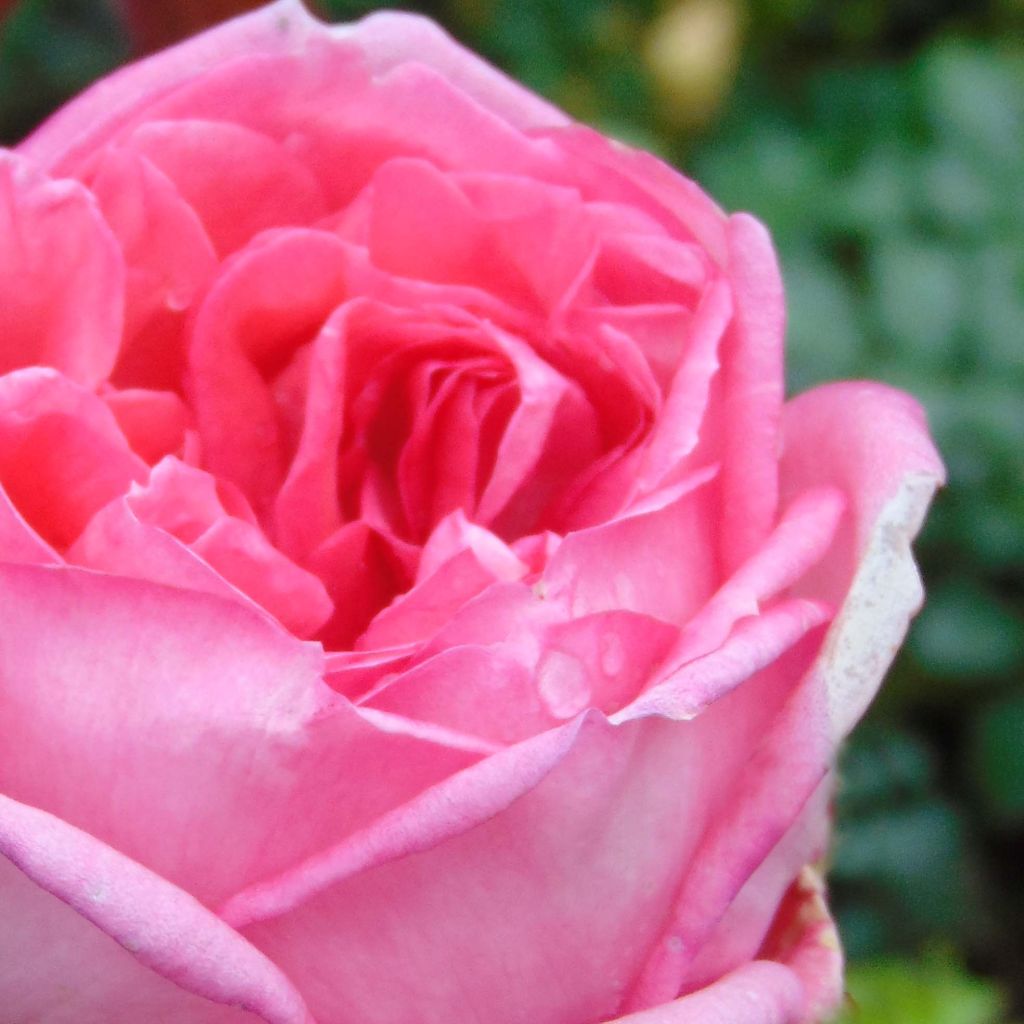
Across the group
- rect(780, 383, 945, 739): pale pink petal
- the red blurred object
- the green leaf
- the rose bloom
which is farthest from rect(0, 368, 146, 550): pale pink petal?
the green leaf

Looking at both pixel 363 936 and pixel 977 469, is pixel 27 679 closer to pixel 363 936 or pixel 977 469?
pixel 363 936

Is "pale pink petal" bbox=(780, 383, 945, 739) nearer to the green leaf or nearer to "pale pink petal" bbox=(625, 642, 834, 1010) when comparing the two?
"pale pink petal" bbox=(625, 642, 834, 1010)

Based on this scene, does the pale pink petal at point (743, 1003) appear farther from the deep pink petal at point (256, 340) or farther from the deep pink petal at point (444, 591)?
the deep pink petal at point (256, 340)

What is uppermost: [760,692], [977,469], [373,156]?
[373,156]

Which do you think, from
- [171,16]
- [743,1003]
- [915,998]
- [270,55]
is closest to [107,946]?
[743,1003]

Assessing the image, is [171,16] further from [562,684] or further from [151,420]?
[562,684]

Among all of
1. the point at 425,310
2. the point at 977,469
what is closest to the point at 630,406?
the point at 425,310

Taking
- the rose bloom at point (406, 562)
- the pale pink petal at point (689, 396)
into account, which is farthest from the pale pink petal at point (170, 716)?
the pale pink petal at point (689, 396)
